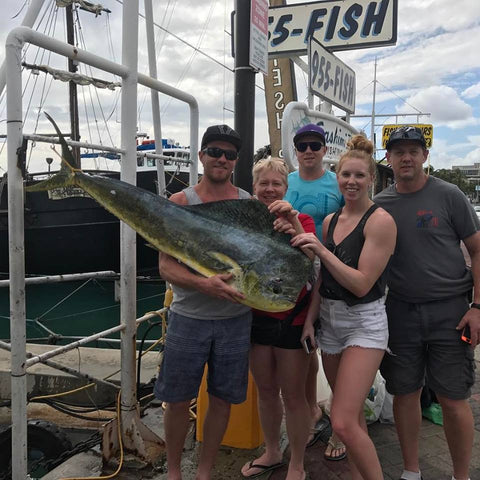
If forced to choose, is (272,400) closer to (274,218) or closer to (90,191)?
(274,218)

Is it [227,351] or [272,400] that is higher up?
[227,351]

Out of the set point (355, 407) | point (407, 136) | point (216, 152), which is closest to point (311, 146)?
point (407, 136)

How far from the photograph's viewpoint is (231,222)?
206 centimetres

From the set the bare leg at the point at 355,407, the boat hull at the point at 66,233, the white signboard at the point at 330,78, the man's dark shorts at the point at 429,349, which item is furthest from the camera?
the boat hull at the point at 66,233

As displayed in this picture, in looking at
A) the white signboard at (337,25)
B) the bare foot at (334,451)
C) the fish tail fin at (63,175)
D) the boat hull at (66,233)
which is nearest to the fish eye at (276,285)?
the fish tail fin at (63,175)

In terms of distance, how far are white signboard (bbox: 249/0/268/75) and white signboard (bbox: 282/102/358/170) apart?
497mm

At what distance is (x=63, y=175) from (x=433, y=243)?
189cm

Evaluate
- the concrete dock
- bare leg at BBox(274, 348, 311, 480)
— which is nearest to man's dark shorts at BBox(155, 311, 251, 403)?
bare leg at BBox(274, 348, 311, 480)

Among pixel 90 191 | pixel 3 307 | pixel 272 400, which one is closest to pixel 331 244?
pixel 272 400

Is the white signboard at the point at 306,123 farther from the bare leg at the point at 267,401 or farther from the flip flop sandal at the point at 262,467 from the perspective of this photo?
the flip flop sandal at the point at 262,467

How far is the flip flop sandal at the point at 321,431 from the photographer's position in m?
3.05

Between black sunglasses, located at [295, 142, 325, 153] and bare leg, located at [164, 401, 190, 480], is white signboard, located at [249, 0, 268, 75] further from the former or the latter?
bare leg, located at [164, 401, 190, 480]

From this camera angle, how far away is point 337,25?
6691mm

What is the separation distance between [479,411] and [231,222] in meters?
2.90
